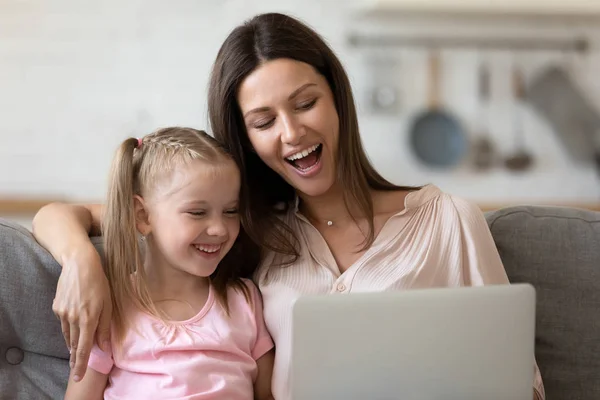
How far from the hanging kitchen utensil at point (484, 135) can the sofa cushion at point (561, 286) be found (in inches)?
65.2

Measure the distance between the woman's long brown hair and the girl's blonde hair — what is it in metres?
0.12

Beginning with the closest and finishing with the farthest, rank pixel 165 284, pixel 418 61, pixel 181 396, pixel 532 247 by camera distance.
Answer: pixel 181 396
pixel 165 284
pixel 532 247
pixel 418 61

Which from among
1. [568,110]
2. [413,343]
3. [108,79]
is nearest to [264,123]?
[413,343]

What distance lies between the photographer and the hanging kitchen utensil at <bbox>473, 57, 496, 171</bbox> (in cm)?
333

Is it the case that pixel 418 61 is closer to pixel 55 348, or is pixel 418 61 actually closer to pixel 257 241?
pixel 257 241

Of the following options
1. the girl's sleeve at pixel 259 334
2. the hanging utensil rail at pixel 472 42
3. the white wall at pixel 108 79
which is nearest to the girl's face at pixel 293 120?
the girl's sleeve at pixel 259 334

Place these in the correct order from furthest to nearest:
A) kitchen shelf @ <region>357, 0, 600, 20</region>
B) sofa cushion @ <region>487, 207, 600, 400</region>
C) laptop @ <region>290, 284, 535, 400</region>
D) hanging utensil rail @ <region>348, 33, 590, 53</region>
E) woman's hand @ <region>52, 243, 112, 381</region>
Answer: hanging utensil rail @ <region>348, 33, 590, 53</region> → kitchen shelf @ <region>357, 0, 600, 20</region> → sofa cushion @ <region>487, 207, 600, 400</region> → woman's hand @ <region>52, 243, 112, 381</region> → laptop @ <region>290, 284, 535, 400</region>

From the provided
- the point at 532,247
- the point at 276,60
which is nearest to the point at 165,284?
the point at 276,60

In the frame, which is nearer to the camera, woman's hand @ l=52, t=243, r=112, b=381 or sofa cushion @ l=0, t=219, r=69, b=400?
woman's hand @ l=52, t=243, r=112, b=381

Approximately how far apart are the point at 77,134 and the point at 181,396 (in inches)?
78.5

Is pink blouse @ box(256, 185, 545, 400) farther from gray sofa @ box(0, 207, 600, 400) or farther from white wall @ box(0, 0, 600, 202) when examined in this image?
white wall @ box(0, 0, 600, 202)

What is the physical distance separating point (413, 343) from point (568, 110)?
2.59 metres

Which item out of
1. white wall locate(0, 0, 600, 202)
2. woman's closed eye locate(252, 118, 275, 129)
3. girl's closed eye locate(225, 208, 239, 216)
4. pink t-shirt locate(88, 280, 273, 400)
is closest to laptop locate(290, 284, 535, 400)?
pink t-shirt locate(88, 280, 273, 400)

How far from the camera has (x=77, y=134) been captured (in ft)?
10.2
